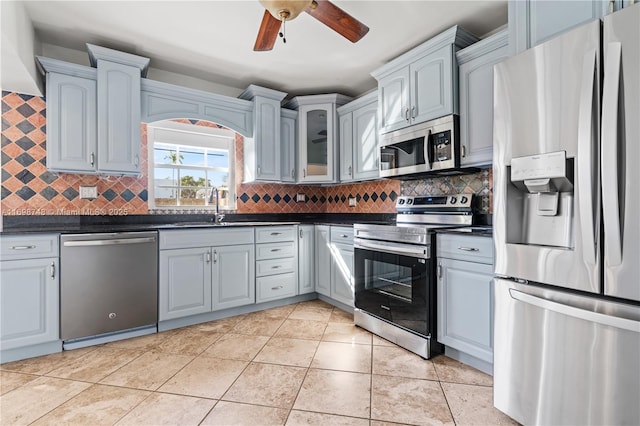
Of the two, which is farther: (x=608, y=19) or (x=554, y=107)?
(x=554, y=107)

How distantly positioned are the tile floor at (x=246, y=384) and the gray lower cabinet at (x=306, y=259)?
942 mm

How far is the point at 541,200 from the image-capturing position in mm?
1446

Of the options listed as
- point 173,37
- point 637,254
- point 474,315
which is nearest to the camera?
point 637,254

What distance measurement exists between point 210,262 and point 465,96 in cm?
257

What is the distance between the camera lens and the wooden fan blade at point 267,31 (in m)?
1.91

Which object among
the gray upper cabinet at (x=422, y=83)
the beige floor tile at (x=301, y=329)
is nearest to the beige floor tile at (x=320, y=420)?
the beige floor tile at (x=301, y=329)

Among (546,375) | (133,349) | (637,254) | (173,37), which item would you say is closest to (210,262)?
(133,349)

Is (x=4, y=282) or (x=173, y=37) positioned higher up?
(x=173, y=37)

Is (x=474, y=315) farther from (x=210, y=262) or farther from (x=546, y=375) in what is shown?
(x=210, y=262)

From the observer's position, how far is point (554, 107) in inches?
53.7

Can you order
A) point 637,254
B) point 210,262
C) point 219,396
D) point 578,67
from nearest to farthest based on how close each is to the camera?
1. point 637,254
2. point 578,67
3. point 219,396
4. point 210,262

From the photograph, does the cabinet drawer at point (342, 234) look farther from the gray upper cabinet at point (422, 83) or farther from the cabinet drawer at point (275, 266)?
the gray upper cabinet at point (422, 83)

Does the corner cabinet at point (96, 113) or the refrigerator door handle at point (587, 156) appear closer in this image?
the refrigerator door handle at point (587, 156)

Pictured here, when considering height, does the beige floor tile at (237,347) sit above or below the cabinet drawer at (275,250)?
below
